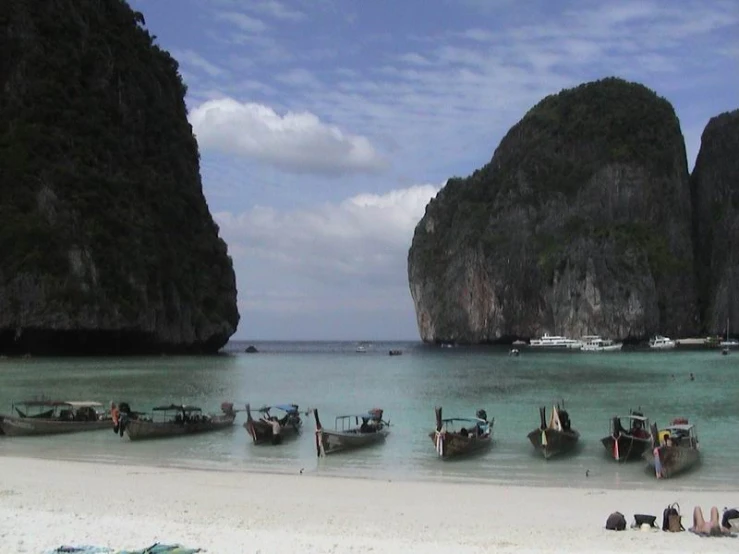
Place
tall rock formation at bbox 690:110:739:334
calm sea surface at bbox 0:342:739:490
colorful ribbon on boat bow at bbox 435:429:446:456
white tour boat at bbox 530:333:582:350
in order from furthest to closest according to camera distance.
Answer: tall rock formation at bbox 690:110:739:334
white tour boat at bbox 530:333:582:350
colorful ribbon on boat bow at bbox 435:429:446:456
calm sea surface at bbox 0:342:739:490

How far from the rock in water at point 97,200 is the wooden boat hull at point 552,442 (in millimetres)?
55531

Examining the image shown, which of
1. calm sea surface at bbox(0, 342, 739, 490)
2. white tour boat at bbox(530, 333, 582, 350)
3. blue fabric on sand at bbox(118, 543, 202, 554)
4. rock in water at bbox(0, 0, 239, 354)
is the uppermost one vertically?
rock in water at bbox(0, 0, 239, 354)

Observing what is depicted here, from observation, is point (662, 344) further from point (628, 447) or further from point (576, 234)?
point (628, 447)

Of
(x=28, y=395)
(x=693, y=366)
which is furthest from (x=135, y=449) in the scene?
(x=693, y=366)

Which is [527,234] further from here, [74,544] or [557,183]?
[74,544]

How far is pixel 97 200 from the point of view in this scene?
243ft

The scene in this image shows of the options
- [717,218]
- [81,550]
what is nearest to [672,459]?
[81,550]

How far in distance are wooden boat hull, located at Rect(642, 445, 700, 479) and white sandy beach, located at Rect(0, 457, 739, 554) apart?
173 centimetres

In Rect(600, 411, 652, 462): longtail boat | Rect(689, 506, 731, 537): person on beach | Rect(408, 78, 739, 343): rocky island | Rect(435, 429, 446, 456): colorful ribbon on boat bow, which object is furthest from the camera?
Rect(408, 78, 739, 343): rocky island

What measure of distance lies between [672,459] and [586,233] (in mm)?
111396

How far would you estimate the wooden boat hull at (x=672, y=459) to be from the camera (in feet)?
57.4

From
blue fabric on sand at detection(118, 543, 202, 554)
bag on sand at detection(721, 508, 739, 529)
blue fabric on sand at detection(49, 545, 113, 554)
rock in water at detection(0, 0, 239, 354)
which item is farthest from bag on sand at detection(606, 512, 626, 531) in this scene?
rock in water at detection(0, 0, 239, 354)

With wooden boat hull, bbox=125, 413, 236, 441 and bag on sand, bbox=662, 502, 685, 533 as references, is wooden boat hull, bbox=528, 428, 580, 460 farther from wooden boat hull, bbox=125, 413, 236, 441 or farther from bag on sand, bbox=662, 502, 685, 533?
wooden boat hull, bbox=125, 413, 236, 441

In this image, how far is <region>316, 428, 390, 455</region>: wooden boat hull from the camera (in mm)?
20984
